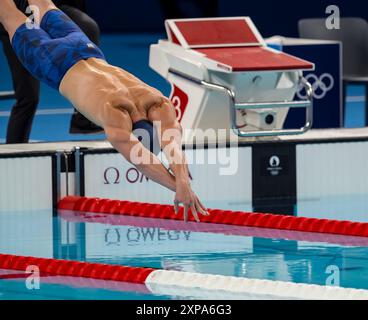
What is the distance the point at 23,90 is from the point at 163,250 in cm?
174

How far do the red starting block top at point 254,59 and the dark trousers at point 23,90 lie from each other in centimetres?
75

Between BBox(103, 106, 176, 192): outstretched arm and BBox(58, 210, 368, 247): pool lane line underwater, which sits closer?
BBox(103, 106, 176, 192): outstretched arm

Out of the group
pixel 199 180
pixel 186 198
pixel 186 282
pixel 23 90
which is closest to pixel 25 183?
pixel 23 90

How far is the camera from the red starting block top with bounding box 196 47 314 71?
709 centimetres

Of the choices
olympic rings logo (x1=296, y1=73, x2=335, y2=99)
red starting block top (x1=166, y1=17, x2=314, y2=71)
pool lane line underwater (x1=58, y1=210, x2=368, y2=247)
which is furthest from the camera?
olympic rings logo (x1=296, y1=73, x2=335, y2=99)

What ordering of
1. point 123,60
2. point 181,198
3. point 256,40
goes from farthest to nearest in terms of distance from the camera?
1. point 123,60
2. point 256,40
3. point 181,198

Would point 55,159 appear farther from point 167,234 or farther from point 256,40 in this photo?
point 256,40

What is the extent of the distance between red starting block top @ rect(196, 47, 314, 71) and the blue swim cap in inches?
63.5

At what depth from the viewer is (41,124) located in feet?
32.3

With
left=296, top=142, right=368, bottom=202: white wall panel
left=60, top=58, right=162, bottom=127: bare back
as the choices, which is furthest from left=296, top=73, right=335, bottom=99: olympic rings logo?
left=60, top=58, right=162, bottom=127: bare back

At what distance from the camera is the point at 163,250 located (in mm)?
6188

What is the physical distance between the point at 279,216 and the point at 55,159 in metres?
1.29

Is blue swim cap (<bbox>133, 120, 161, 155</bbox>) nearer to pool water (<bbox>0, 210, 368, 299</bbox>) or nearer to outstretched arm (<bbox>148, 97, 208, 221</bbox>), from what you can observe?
outstretched arm (<bbox>148, 97, 208, 221</bbox>)
